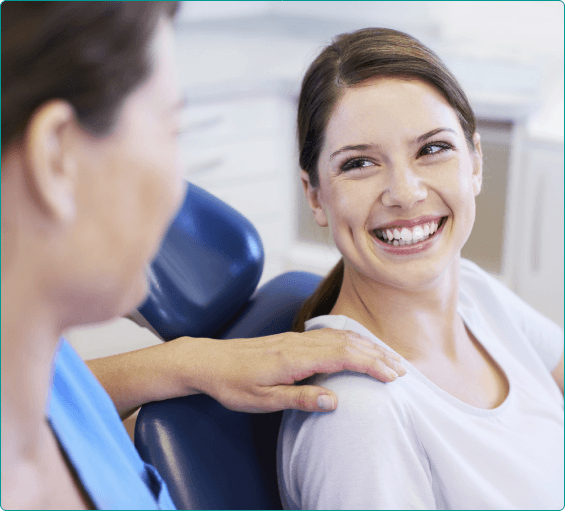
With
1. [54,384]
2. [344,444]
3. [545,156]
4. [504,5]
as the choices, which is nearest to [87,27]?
[54,384]

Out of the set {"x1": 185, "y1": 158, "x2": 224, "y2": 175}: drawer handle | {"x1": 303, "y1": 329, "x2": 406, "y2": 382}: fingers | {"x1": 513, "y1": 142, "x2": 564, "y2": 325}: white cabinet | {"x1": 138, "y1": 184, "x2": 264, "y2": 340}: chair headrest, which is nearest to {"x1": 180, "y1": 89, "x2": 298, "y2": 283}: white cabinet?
{"x1": 185, "y1": 158, "x2": 224, "y2": 175}: drawer handle

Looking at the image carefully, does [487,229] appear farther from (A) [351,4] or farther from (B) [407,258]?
(B) [407,258]

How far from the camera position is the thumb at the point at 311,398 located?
0.88m

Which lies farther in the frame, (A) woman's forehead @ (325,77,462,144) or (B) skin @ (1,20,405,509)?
(A) woman's forehead @ (325,77,462,144)

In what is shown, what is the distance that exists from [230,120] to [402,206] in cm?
A: 194

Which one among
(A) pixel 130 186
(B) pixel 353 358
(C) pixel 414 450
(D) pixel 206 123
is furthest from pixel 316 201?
(D) pixel 206 123

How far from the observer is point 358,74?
993 millimetres

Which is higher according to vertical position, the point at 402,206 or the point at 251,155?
the point at 251,155

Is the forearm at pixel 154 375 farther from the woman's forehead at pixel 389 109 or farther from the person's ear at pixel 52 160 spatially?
the person's ear at pixel 52 160

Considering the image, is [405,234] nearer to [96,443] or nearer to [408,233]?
[408,233]

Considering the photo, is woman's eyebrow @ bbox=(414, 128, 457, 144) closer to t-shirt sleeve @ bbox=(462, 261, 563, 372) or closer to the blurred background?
t-shirt sleeve @ bbox=(462, 261, 563, 372)

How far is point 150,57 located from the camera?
0.43 meters

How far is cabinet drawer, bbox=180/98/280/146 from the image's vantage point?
270 centimetres

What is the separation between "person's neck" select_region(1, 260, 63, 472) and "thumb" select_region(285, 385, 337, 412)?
0.43m
